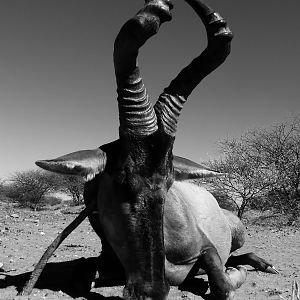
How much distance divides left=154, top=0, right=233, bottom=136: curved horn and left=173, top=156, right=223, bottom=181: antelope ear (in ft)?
1.92

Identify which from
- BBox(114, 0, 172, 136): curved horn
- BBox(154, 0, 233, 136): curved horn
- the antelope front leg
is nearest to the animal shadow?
the antelope front leg

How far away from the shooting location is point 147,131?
362 cm

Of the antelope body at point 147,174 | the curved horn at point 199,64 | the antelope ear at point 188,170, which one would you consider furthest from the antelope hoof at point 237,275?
the curved horn at point 199,64

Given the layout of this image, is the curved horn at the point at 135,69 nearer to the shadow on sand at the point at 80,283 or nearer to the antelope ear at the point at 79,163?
the antelope ear at the point at 79,163

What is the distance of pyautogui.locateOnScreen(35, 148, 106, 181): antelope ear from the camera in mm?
3377

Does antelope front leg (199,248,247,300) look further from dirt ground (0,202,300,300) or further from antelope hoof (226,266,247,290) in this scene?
antelope hoof (226,266,247,290)

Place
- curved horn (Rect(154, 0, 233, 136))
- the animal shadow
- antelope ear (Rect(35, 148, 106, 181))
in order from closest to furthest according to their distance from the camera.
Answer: antelope ear (Rect(35, 148, 106, 181)) < curved horn (Rect(154, 0, 233, 136)) < the animal shadow

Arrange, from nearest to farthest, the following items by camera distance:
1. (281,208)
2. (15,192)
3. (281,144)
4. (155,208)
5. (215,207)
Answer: (155,208) < (215,207) < (281,208) < (281,144) < (15,192)

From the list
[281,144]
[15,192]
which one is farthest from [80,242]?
[15,192]

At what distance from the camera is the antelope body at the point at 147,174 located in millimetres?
3400

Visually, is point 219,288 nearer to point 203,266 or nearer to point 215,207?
point 203,266

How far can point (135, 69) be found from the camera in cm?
368

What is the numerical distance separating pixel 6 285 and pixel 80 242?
4.58 metres

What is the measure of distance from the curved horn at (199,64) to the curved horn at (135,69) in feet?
0.85
